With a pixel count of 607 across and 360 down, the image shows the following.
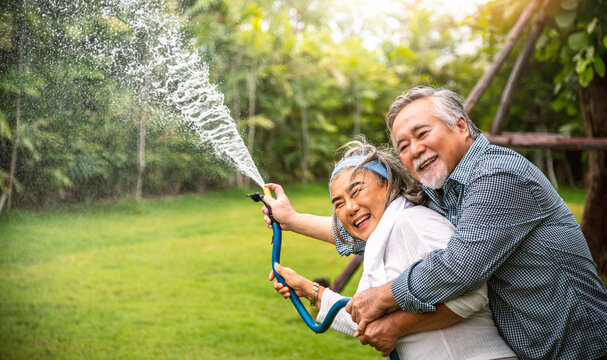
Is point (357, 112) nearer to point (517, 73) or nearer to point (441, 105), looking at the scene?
point (517, 73)

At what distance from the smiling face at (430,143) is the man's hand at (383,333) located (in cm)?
46

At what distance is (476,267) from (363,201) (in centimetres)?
48

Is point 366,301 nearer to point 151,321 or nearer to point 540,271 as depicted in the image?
point 540,271

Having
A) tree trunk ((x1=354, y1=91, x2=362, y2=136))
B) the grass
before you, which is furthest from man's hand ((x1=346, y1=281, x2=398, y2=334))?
tree trunk ((x1=354, y1=91, x2=362, y2=136))

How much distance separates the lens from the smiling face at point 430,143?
1.86m

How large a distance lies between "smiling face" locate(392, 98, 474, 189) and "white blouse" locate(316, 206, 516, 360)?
149 mm

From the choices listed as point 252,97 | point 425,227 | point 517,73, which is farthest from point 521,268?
point 252,97

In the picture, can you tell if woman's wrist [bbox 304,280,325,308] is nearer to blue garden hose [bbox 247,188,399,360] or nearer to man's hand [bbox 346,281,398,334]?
blue garden hose [bbox 247,188,399,360]

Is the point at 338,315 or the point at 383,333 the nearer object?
the point at 383,333

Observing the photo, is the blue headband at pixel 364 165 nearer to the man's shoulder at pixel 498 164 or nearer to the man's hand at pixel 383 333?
the man's shoulder at pixel 498 164

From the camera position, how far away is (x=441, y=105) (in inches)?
73.9

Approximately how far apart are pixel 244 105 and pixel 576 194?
795 centimetres

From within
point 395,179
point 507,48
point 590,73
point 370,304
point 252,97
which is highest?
point 252,97

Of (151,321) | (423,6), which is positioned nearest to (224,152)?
(151,321)
